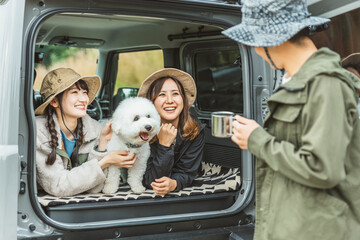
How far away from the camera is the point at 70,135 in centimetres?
301

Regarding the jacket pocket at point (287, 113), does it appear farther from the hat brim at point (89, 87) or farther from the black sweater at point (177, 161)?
the hat brim at point (89, 87)

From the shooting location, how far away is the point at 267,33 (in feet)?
5.31

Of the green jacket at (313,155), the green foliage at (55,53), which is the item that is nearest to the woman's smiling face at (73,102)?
the green jacket at (313,155)

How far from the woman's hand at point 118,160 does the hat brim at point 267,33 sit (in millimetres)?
1430

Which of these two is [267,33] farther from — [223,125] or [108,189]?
[108,189]

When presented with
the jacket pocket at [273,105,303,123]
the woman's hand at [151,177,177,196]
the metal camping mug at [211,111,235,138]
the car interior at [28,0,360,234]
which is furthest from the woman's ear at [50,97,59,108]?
the jacket pocket at [273,105,303,123]

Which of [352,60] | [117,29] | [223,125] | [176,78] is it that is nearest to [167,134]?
[176,78]

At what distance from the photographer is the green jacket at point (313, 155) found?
4.66ft

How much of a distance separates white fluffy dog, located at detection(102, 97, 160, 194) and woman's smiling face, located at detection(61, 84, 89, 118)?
28 cm

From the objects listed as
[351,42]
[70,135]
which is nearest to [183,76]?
[70,135]

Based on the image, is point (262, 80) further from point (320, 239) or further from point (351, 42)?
point (320, 239)

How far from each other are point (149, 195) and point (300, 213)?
1.46m

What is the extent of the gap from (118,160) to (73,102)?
1.70ft

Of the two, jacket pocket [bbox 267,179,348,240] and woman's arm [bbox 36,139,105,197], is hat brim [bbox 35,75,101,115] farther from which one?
jacket pocket [bbox 267,179,348,240]
